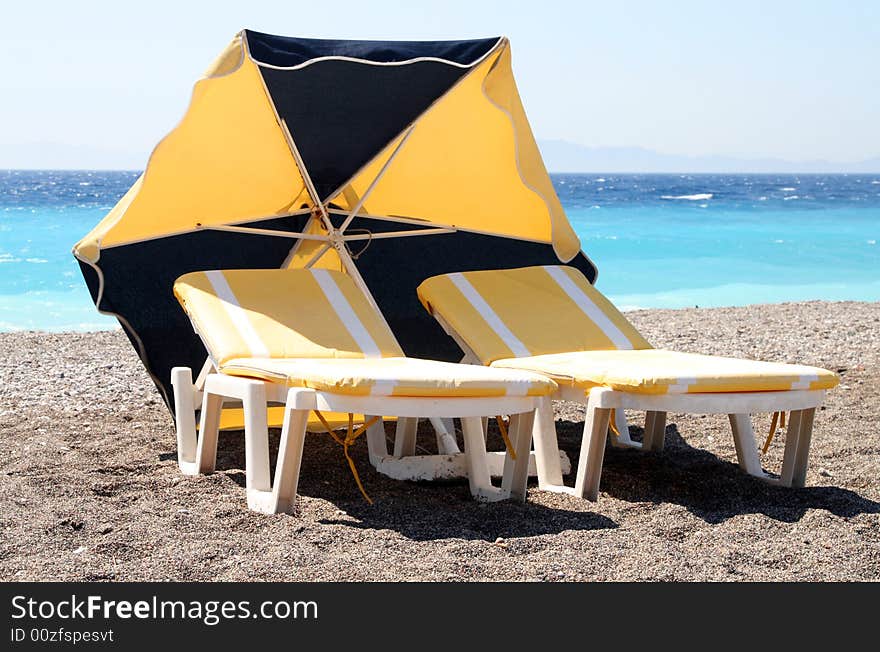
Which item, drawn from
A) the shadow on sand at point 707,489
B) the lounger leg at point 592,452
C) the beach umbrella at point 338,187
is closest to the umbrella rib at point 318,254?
the beach umbrella at point 338,187

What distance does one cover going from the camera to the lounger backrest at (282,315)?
3949 mm

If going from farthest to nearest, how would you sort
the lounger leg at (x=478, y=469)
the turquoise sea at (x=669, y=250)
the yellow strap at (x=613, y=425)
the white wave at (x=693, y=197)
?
the white wave at (x=693, y=197) → the turquoise sea at (x=669, y=250) → the yellow strap at (x=613, y=425) → the lounger leg at (x=478, y=469)

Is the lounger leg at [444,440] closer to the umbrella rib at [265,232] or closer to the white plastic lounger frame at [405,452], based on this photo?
the white plastic lounger frame at [405,452]

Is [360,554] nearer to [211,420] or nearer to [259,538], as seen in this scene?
[259,538]

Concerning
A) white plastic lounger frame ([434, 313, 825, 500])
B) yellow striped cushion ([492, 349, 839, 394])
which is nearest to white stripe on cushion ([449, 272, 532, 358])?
yellow striped cushion ([492, 349, 839, 394])

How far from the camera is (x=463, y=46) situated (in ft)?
15.7

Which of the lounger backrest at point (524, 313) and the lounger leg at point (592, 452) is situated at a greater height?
the lounger backrest at point (524, 313)

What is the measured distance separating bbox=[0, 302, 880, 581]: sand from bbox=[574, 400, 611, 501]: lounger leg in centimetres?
5

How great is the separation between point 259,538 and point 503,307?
1.64 m

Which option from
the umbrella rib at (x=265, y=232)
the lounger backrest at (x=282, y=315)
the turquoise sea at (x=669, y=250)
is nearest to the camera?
the lounger backrest at (x=282, y=315)

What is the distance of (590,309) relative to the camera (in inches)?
179

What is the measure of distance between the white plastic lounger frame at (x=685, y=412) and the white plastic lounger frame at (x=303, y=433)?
16 cm

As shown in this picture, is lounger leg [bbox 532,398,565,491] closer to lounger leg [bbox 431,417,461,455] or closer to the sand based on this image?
the sand
